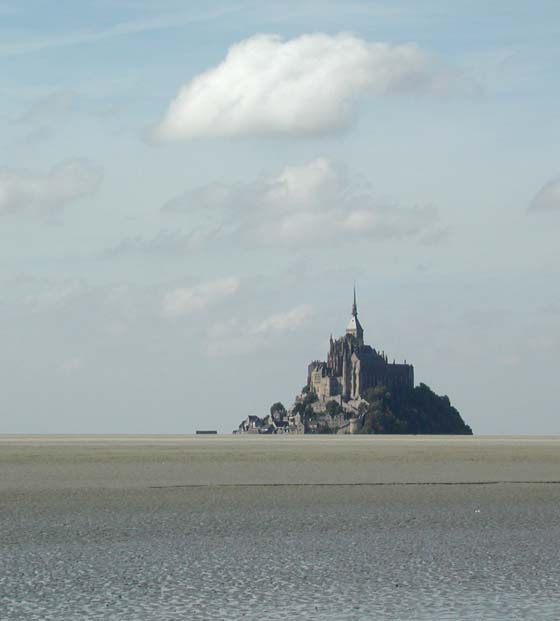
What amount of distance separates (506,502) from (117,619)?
20.3 meters

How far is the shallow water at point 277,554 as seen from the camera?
1906 centimetres

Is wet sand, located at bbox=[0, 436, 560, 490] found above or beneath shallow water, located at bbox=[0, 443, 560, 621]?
above

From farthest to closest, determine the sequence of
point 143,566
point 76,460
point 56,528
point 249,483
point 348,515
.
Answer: point 76,460 < point 249,483 < point 348,515 < point 56,528 < point 143,566

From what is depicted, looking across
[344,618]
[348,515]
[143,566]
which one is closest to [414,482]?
[348,515]

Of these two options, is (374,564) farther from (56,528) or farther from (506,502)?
(506,502)

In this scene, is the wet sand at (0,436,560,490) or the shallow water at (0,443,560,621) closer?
the shallow water at (0,443,560,621)

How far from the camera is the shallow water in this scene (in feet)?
62.5

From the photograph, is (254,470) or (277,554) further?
(254,470)

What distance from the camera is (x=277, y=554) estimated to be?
24656mm

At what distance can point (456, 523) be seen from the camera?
1185 inches

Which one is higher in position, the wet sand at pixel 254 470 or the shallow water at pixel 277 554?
the wet sand at pixel 254 470

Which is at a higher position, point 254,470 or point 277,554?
point 254,470

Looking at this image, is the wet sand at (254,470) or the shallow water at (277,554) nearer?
the shallow water at (277,554)

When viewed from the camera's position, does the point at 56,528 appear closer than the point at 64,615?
No
